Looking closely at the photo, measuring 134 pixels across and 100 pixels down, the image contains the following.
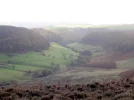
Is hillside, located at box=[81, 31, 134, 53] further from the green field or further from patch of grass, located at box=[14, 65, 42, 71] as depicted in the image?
patch of grass, located at box=[14, 65, 42, 71]

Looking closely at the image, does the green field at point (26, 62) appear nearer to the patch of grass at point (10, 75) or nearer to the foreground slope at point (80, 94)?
the patch of grass at point (10, 75)

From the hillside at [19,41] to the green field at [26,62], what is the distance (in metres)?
7.76

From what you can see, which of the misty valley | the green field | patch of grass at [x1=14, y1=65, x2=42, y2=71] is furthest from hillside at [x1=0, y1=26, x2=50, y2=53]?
patch of grass at [x1=14, y1=65, x2=42, y2=71]

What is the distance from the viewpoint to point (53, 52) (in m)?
148

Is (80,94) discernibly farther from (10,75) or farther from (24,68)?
(24,68)

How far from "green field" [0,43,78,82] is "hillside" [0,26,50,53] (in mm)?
7764

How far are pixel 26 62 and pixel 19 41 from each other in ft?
128

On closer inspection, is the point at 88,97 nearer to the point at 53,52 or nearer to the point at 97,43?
the point at 53,52

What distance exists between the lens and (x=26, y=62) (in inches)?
4665

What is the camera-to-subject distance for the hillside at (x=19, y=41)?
14405 centimetres

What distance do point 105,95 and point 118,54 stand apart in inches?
4620

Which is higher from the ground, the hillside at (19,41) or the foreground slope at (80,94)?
the hillside at (19,41)

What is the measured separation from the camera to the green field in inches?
3696

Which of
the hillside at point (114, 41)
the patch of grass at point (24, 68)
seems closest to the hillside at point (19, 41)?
the patch of grass at point (24, 68)
